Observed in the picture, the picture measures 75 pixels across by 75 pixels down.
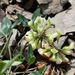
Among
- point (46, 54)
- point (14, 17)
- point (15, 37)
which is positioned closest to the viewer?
point (46, 54)

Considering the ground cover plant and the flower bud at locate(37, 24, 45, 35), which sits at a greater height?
the flower bud at locate(37, 24, 45, 35)

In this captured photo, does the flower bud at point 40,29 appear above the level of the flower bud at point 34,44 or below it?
above

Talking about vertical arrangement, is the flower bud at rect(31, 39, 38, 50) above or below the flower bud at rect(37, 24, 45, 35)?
below

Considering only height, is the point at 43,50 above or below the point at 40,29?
below

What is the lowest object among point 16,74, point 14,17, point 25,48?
point 16,74

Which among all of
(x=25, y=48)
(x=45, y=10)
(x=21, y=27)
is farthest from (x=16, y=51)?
(x=45, y=10)

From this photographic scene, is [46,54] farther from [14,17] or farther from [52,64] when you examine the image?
[14,17]

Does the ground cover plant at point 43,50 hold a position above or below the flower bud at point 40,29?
below

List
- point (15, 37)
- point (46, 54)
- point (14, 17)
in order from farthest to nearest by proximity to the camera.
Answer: point (14, 17), point (15, 37), point (46, 54)
